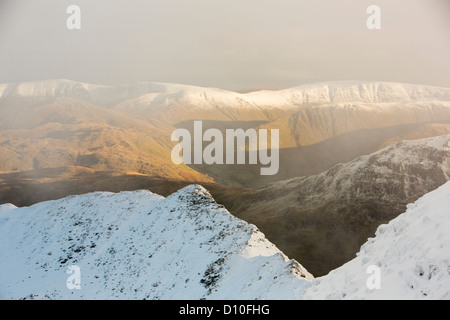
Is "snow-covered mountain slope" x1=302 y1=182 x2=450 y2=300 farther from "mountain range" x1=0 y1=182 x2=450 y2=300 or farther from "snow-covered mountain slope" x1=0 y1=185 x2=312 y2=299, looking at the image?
"snow-covered mountain slope" x1=0 y1=185 x2=312 y2=299

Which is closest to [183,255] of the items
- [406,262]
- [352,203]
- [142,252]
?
[142,252]

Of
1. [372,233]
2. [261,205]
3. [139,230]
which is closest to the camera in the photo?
[139,230]

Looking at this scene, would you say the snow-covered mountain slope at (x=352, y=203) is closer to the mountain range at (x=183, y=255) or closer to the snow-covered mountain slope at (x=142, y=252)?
the snow-covered mountain slope at (x=142, y=252)

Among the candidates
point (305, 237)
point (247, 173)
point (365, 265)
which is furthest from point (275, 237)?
point (247, 173)

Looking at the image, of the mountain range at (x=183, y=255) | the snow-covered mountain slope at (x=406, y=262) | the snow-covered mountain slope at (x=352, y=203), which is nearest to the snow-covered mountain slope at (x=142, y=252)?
the mountain range at (x=183, y=255)

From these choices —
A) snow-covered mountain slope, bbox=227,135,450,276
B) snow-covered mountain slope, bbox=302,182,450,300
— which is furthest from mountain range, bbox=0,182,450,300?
snow-covered mountain slope, bbox=227,135,450,276

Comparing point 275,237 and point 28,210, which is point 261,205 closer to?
point 275,237
